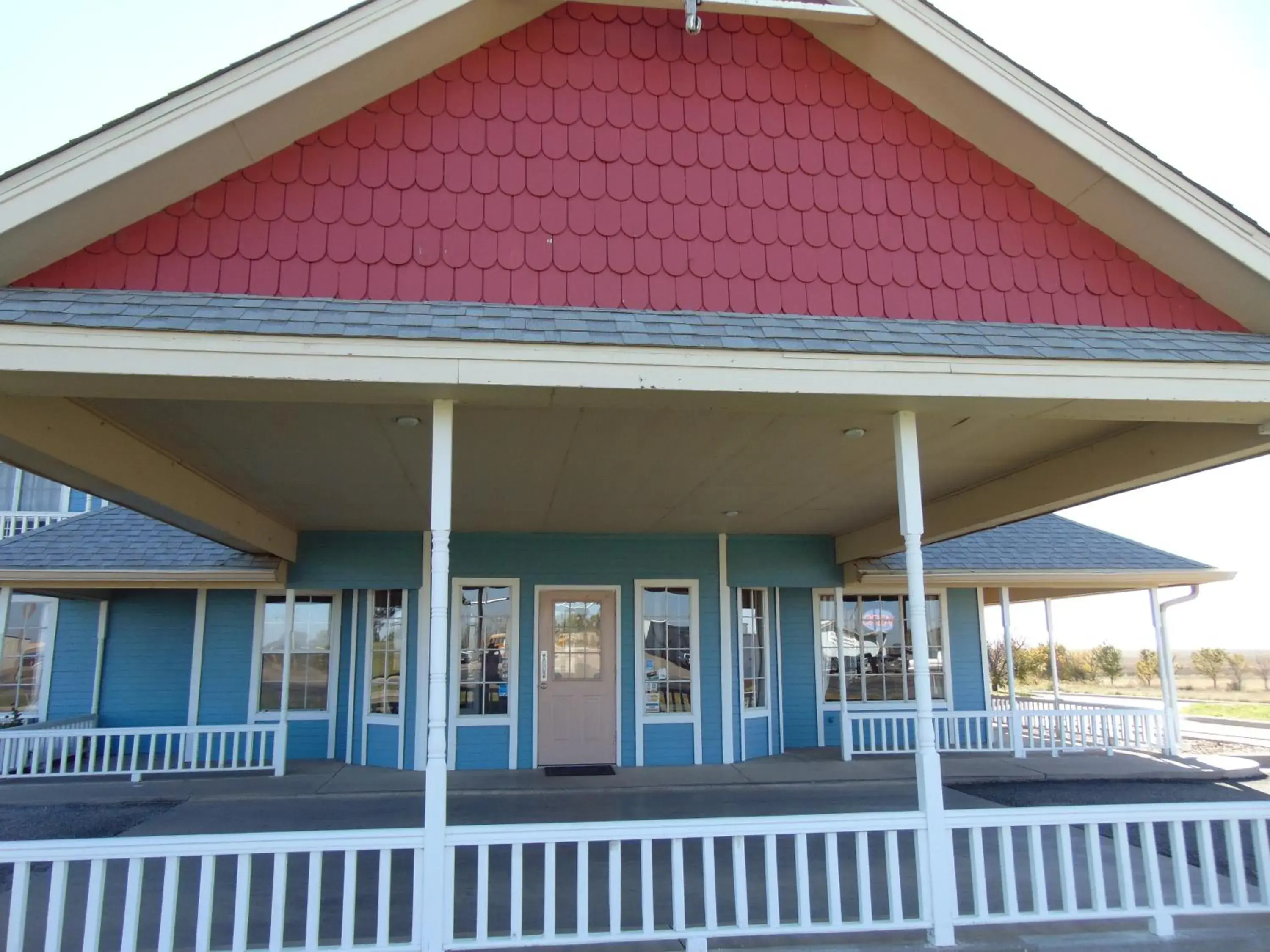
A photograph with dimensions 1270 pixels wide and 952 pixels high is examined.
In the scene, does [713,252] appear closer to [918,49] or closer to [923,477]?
[918,49]

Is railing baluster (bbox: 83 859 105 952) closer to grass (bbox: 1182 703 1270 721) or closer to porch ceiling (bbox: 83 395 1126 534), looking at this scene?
porch ceiling (bbox: 83 395 1126 534)

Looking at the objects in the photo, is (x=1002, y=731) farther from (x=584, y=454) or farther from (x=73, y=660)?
(x=73, y=660)

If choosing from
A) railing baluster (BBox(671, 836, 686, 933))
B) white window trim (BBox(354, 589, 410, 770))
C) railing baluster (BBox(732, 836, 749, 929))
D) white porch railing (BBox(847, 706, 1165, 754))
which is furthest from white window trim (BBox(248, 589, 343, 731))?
railing baluster (BBox(732, 836, 749, 929))

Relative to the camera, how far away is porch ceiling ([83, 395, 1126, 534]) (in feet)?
16.9

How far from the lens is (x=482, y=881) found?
13.4 ft

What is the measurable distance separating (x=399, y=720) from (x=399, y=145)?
6.89 m

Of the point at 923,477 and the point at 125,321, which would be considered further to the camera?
the point at 923,477

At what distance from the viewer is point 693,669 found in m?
10.2

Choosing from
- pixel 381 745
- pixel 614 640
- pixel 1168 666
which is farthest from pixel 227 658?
pixel 1168 666

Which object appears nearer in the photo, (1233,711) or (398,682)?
(398,682)

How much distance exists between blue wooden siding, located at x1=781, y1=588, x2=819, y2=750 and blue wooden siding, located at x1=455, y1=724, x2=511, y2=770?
372 centimetres

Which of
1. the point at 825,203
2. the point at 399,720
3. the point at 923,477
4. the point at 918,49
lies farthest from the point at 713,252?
the point at 399,720

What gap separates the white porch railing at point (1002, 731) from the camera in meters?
10.8

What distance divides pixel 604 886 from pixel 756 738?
511 cm
